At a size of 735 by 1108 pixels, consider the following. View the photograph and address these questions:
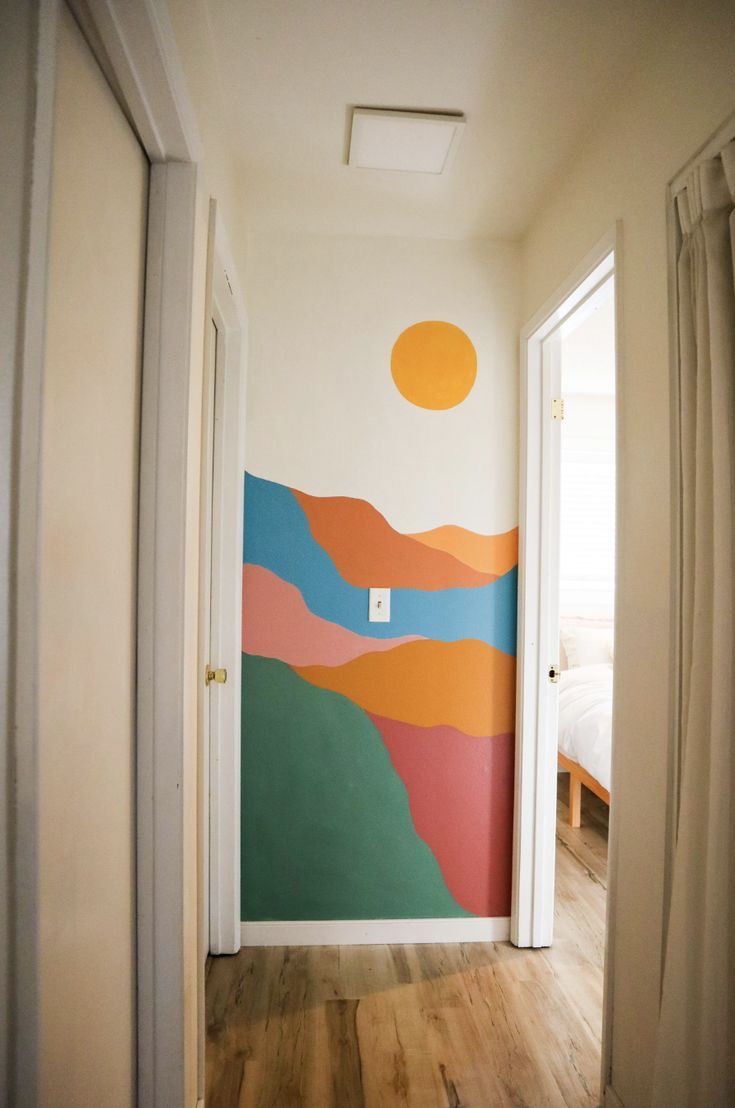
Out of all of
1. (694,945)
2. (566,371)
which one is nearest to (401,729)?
(694,945)

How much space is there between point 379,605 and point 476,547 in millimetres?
418

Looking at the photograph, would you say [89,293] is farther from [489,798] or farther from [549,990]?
[549,990]

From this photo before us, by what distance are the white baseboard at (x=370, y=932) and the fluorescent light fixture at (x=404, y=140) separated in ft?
8.26

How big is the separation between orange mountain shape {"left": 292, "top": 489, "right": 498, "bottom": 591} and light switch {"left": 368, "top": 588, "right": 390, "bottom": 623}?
26 mm

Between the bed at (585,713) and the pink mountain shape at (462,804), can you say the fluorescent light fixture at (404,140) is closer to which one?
the pink mountain shape at (462,804)

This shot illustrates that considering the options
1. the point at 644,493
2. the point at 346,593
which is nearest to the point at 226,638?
the point at 346,593

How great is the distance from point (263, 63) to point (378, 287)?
90cm

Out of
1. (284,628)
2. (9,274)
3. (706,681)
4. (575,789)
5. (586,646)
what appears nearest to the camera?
(9,274)

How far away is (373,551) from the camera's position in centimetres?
236

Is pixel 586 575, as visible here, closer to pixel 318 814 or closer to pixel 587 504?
pixel 587 504

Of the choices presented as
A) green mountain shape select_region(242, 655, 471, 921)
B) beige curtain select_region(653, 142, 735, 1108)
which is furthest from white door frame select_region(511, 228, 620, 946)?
beige curtain select_region(653, 142, 735, 1108)

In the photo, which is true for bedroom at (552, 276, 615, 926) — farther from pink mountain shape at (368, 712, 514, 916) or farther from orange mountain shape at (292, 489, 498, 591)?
orange mountain shape at (292, 489, 498, 591)

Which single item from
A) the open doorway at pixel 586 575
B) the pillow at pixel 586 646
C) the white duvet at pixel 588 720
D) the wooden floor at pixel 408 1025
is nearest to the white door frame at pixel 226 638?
the wooden floor at pixel 408 1025

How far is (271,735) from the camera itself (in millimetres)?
2314
